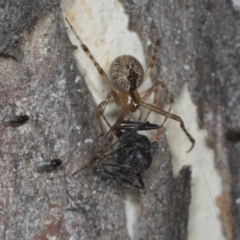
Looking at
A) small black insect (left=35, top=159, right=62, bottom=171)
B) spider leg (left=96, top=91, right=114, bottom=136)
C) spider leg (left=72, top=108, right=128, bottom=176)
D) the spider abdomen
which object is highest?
the spider abdomen

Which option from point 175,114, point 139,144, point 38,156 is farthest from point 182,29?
point 38,156

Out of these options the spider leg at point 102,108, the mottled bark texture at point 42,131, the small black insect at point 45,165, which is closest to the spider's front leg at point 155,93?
the spider leg at point 102,108

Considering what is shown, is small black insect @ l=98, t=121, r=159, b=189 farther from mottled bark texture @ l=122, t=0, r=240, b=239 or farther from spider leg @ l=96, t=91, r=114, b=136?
mottled bark texture @ l=122, t=0, r=240, b=239

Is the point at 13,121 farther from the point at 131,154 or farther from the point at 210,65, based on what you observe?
the point at 210,65

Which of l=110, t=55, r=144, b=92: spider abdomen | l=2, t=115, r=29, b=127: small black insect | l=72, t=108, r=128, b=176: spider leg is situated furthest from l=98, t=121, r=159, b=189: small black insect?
l=2, t=115, r=29, b=127: small black insect

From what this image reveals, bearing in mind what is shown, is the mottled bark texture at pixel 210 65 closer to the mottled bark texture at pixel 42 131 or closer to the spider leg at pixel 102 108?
the spider leg at pixel 102 108

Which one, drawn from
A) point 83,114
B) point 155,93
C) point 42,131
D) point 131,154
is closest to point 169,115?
point 155,93

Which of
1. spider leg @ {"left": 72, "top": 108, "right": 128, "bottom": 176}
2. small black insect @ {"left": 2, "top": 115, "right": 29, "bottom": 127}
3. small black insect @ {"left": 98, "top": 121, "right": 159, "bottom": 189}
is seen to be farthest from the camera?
small black insect @ {"left": 98, "top": 121, "right": 159, "bottom": 189}
